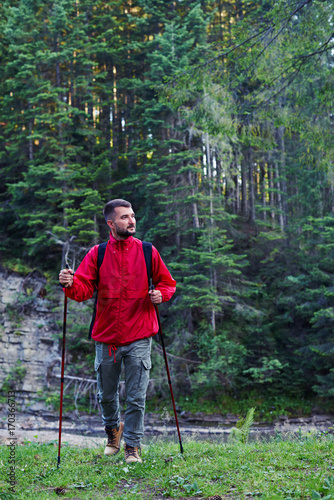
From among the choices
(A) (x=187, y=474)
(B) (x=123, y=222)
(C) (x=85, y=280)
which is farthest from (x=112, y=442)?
(B) (x=123, y=222)

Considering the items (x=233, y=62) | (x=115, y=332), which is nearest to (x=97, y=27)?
(x=233, y=62)

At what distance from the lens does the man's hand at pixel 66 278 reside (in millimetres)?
3564

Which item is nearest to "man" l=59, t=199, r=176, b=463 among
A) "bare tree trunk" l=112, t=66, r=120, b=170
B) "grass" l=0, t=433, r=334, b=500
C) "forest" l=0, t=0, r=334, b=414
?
"grass" l=0, t=433, r=334, b=500

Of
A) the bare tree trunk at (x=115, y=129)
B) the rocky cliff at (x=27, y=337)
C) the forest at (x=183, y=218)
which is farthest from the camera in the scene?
the bare tree trunk at (x=115, y=129)

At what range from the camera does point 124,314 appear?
3805 millimetres

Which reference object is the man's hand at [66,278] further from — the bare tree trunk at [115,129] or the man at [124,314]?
the bare tree trunk at [115,129]

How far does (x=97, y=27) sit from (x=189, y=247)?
40.7ft

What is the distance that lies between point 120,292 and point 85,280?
0.33 m

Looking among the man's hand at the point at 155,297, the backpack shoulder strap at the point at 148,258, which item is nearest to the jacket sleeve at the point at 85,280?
the backpack shoulder strap at the point at 148,258

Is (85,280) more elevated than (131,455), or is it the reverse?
(85,280)

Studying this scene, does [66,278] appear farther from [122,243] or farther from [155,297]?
[155,297]

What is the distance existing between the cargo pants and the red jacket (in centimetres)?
9

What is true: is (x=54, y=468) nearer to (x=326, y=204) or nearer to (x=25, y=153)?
(x=326, y=204)

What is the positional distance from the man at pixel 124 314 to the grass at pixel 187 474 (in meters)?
0.35
